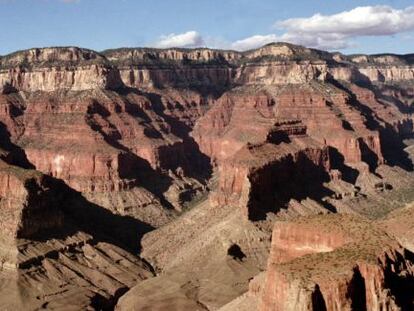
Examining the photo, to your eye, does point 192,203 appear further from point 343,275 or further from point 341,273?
point 343,275

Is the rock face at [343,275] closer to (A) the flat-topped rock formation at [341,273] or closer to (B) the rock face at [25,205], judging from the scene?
(A) the flat-topped rock formation at [341,273]

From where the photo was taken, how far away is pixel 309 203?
120 metres

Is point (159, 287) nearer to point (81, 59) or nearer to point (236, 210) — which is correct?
point (236, 210)

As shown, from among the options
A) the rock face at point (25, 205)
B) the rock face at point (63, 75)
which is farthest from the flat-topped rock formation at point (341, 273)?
the rock face at point (63, 75)

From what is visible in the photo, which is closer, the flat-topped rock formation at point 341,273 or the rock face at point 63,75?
the flat-topped rock formation at point 341,273

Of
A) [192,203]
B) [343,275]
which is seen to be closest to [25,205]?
[192,203]

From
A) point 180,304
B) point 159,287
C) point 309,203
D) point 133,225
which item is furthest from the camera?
point 133,225

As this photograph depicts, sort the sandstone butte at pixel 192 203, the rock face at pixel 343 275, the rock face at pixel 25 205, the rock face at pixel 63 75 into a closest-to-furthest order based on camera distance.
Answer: the rock face at pixel 343 275, the sandstone butte at pixel 192 203, the rock face at pixel 25 205, the rock face at pixel 63 75

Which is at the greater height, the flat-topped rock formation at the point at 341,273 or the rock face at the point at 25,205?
the flat-topped rock formation at the point at 341,273

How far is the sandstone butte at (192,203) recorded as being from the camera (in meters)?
56.1

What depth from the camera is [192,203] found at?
5910 inches

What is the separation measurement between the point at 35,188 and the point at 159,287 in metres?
24.8

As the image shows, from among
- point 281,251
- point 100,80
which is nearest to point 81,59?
point 100,80

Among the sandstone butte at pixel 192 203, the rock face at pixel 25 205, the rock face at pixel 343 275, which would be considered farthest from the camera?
the rock face at pixel 25 205
